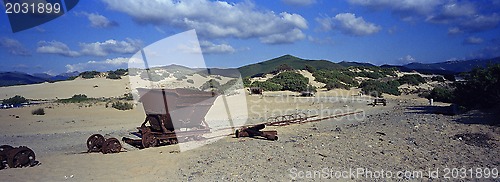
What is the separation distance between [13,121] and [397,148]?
59.8 ft

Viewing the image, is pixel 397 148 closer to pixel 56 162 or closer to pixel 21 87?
pixel 56 162

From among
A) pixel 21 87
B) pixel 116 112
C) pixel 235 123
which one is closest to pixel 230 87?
pixel 116 112

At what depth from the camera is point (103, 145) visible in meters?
9.62

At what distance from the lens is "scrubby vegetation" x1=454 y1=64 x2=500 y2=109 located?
14156 millimetres

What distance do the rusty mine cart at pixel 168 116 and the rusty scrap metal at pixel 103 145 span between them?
0.74m

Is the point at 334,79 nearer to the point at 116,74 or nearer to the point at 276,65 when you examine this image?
the point at 116,74

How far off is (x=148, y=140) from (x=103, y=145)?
1.19 m

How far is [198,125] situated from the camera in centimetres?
1162

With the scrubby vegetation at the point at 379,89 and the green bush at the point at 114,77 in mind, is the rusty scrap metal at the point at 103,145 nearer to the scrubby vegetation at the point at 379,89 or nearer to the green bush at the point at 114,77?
the scrubby vegetation at the point at 379,89

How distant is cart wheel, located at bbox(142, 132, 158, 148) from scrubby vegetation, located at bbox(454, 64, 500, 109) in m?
12.5

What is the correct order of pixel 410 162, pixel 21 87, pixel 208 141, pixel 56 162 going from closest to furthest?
pixel 410 162 < pixel 56 162 < pixel 208 141 < pixel 21 87

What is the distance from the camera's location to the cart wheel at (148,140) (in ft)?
33.5

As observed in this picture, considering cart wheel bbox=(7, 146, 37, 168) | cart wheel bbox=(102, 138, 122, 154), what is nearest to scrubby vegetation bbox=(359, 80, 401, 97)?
cart wheel bbox=(102, 138, 122, 154)

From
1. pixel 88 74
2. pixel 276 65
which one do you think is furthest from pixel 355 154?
pixel 276 65
